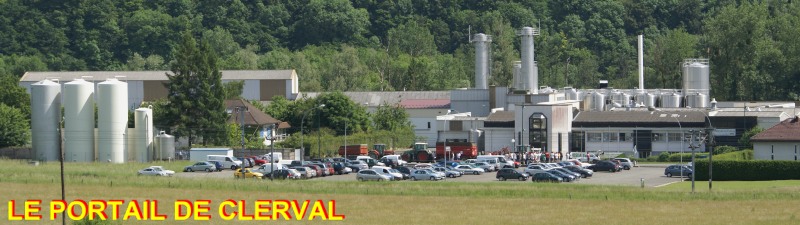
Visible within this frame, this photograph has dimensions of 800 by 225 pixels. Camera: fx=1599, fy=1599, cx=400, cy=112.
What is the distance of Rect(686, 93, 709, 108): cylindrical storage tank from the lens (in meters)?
134

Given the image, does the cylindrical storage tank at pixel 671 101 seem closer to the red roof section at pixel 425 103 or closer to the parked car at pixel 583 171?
the red roof section at pixel 425 103

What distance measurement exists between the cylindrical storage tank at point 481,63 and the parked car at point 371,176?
51.9m

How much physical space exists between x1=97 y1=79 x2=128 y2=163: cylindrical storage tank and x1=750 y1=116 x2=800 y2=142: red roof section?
42.0 m

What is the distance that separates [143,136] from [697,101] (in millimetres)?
49597

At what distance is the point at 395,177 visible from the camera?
289 ft

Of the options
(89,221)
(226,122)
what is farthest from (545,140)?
(89,221)

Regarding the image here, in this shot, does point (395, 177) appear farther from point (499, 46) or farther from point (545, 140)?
point (499, 46)

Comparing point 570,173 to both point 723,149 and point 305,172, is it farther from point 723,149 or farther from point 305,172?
point 723,149

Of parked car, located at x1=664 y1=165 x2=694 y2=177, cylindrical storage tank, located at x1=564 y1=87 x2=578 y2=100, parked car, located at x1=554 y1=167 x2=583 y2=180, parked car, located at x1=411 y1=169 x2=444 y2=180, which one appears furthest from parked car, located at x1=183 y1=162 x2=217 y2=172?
cylindrical storage tank, located at x1=564 y1=87 x2=578 y2=100

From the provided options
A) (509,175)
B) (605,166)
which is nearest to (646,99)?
(605,166)

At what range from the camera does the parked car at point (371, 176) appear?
86812 mm

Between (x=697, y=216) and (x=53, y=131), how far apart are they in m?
57.4

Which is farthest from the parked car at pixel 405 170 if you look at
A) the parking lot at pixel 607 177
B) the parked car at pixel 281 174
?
the parked car at pixel 281 174

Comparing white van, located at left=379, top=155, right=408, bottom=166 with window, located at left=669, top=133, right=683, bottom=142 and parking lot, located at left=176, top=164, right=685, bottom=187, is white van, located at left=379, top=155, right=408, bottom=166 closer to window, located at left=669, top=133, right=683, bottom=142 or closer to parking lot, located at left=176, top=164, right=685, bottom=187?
parking lot, located at left=176, top=164, right=685, bottom=187
